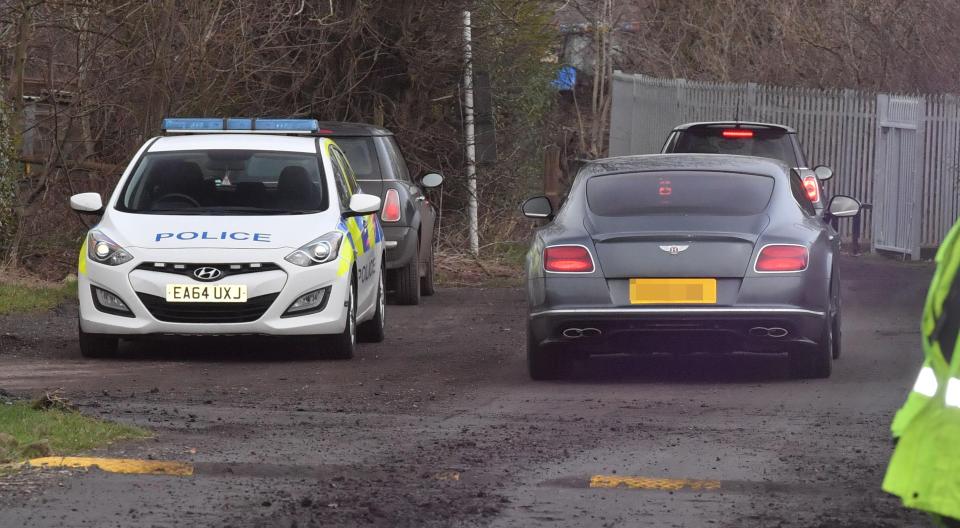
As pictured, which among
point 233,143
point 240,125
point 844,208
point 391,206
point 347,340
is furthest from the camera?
point 391,206

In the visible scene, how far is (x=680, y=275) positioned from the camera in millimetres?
10211

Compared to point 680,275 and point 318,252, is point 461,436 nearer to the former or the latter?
point 680,275

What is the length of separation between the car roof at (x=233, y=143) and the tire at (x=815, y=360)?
13.5 feet

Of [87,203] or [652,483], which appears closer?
[652,483]

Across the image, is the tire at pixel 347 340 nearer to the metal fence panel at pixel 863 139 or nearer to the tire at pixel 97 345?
the tire at pixel 97 345

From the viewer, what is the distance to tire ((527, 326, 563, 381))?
35.2 ft

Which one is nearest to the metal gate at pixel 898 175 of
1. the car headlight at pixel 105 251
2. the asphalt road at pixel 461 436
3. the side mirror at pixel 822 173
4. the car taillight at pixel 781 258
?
the side mirror at pixel 822 173

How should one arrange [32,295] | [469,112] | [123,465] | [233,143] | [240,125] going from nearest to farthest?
[123,465] → [233,143] → [240,125] → [32,295] → [469,112]

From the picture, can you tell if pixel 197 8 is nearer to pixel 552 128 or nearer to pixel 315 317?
pixel 315 317

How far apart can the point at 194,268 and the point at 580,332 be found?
109 inches

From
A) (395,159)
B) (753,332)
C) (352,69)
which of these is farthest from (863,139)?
(753,332)

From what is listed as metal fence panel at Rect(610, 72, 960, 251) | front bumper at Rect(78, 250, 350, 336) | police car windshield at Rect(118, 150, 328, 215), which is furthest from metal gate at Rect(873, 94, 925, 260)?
front bumper at Rect(78, 250, 350, 336)

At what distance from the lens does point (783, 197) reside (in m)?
11.0

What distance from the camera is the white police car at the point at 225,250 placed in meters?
11.6
